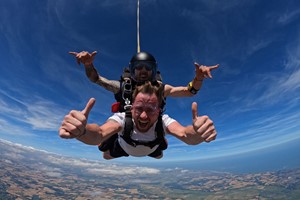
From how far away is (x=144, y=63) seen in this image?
421 centimetres

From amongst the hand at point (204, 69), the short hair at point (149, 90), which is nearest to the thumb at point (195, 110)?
the short hair at point (149, 90)

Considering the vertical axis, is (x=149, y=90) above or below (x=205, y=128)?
above

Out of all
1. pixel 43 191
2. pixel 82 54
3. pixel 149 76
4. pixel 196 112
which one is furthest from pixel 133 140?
pixel 43 191

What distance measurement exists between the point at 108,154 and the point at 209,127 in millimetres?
3773

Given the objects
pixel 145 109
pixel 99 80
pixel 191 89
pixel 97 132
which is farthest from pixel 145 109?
pixel 99 80

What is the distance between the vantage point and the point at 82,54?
3.94m

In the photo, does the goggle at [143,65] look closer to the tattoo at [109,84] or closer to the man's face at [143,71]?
the man's face at [143,71]

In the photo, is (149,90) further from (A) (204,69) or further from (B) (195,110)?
(B) (195,110)

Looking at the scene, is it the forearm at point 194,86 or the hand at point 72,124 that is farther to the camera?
the forearm at point 194,86

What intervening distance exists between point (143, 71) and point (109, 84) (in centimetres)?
91

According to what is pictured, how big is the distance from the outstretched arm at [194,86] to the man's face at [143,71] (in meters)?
0.83

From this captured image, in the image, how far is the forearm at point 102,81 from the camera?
450 cm

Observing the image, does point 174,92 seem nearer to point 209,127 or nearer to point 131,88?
point 131,88

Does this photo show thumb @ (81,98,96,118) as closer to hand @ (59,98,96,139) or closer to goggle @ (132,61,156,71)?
hand @ (59,98,96,139)
